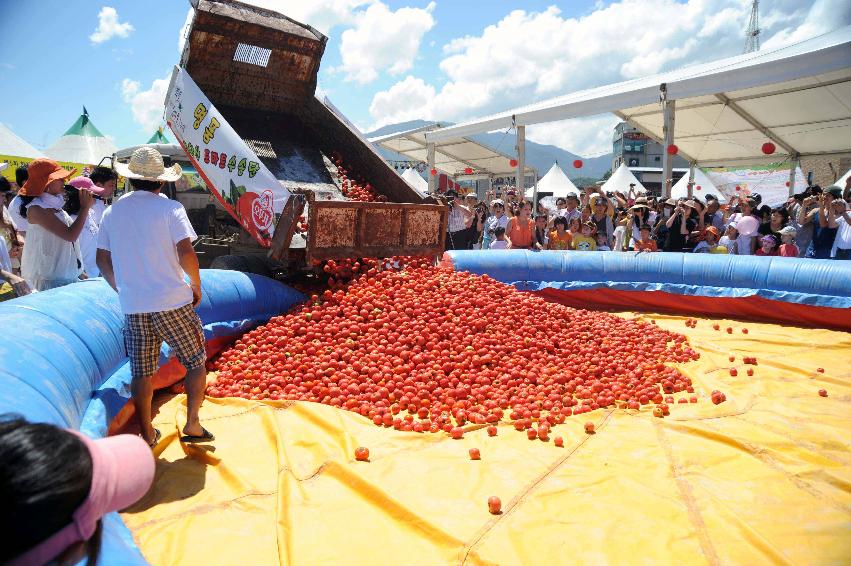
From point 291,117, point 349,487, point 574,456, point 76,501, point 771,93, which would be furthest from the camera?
point 771,93

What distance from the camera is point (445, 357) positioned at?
5.04 m

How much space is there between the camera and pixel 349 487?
3217 millimetres

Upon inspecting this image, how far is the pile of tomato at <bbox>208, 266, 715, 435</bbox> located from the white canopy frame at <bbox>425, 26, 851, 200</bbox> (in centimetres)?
728

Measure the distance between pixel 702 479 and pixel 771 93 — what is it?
14.4 metres

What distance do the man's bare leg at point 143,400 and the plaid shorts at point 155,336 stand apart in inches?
1.7

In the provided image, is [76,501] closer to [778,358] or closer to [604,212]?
[778,358]

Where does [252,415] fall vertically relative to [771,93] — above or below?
below

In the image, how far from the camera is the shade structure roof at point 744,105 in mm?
10508

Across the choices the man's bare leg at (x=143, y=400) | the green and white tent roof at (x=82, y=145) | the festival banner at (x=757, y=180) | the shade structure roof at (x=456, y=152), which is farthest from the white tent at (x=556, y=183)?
the man's bare leg at (x=143, y=400)

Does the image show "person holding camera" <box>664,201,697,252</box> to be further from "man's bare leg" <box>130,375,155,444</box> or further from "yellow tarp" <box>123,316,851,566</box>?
"man's bare leg" <box>130,375,155,444</box>

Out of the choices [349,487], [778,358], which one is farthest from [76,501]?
[778,358]

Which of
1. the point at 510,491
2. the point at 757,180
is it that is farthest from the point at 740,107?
the point at 510,491

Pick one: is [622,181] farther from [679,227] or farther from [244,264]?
[244,264]

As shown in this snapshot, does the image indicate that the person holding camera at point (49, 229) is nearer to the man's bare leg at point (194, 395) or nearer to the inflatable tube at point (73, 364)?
the inflatable tube at point (73, 364)
